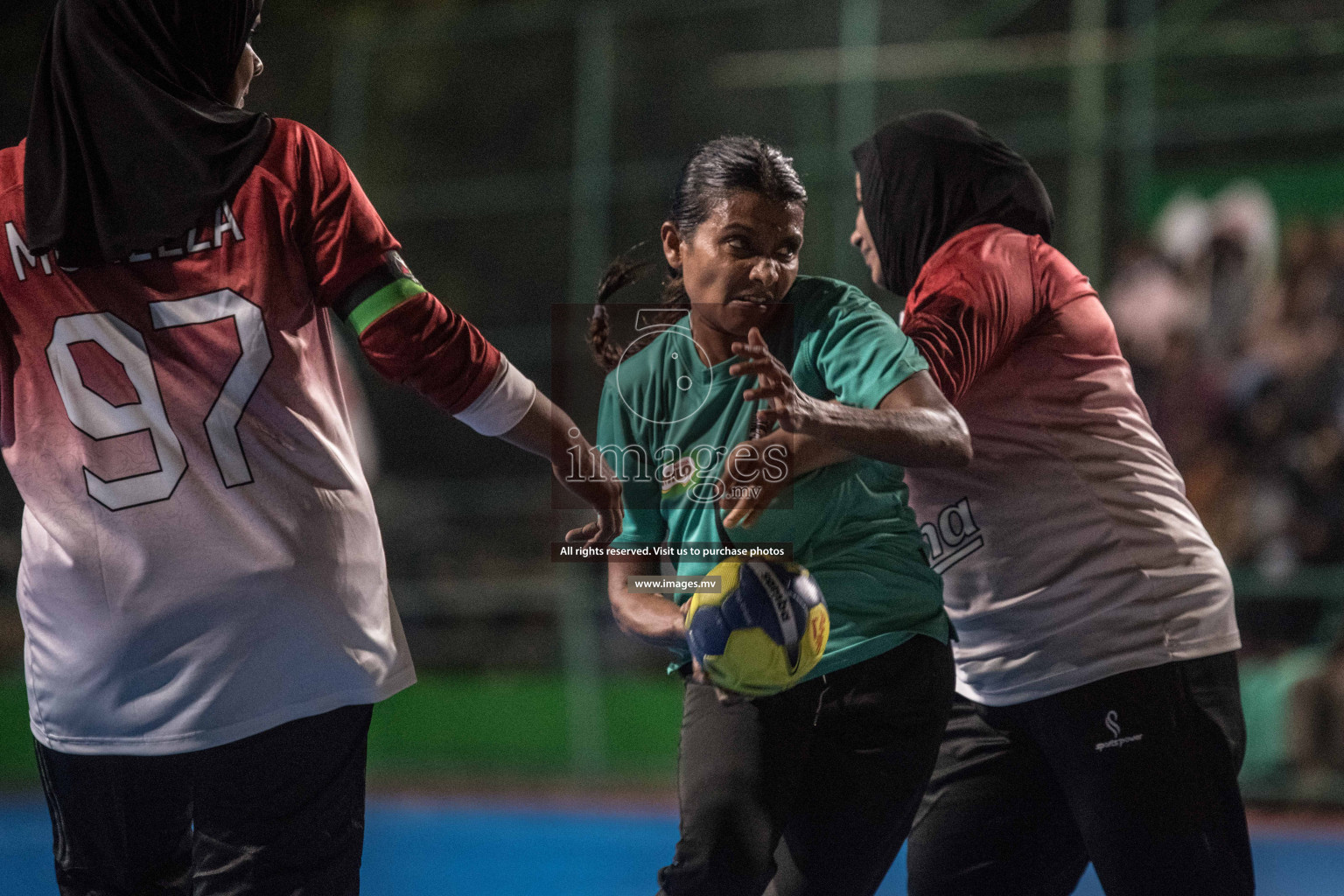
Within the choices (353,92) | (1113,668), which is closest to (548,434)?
(1113,668)

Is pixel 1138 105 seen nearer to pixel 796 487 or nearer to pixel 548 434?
pixel 796 487

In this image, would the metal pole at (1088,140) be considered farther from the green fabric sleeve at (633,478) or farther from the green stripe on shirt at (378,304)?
the green stripe on shirt at (378,304)

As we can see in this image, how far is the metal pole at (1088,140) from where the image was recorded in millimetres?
9000

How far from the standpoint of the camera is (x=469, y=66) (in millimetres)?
12719

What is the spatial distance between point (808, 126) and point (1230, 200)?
10.2ft

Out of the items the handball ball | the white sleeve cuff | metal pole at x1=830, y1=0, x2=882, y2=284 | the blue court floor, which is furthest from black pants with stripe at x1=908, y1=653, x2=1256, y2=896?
metal pole at x1=830, y1=0, x2=882, y2=284

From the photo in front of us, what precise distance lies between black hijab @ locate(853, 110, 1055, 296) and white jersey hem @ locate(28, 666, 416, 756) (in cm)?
153

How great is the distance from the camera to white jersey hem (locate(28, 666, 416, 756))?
208 cm

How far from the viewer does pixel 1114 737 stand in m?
2.60

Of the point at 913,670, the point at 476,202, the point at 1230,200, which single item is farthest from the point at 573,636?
the point at 913,670

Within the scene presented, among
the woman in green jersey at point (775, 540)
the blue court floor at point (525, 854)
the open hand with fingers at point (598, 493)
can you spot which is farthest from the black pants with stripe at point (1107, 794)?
the blue court floor at point (525, 854)

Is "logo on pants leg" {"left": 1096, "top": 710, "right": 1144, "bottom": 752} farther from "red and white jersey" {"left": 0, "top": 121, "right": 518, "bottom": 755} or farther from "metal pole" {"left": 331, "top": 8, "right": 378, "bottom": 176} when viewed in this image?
"metal pole" {"left": 331, "top": 8, "right": 378, "bottom": 176}

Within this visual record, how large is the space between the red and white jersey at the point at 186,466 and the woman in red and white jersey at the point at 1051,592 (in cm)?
109

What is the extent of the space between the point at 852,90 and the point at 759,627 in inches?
331
